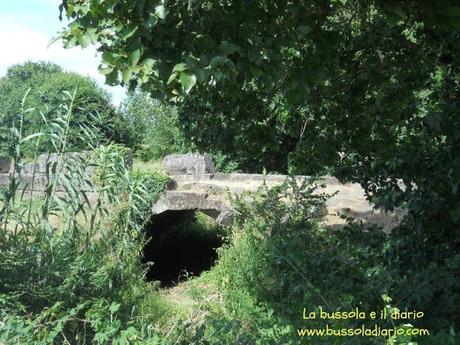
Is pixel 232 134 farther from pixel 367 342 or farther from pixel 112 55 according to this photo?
pixel 112 55

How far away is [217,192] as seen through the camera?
11.3 metres

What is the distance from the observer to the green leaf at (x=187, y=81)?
104 inches

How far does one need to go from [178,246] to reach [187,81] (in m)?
12.6

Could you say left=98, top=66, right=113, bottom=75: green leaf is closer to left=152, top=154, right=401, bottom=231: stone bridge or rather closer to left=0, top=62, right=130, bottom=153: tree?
left=0, top=62, right=130, bottom=153: tree

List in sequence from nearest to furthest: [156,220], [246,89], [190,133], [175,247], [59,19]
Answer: [59,19]
[246,89]
[190,133]
[156,220]
[175,247]

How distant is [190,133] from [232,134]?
102cm

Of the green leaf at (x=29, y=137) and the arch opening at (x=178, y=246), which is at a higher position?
the green leaf at (x=29, y=137)

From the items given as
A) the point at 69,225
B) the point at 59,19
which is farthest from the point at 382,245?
the point at 59,19

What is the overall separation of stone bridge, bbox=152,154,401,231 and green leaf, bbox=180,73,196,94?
5.85 meters

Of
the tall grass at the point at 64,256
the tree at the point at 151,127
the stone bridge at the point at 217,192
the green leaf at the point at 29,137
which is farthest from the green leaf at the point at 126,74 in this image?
the tree at the point at 151,127

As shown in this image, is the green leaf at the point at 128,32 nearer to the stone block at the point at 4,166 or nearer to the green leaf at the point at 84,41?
the green leaf at the point at 84,41

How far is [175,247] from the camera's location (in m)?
14.9

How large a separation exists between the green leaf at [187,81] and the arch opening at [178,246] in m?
9.20

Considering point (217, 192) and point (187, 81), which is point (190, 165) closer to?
point (217, 192)
